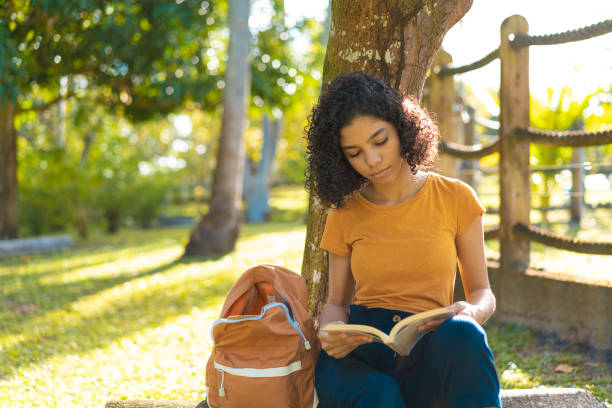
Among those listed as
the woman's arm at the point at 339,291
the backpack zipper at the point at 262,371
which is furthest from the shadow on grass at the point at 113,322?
the woman's arm at the point at 339,291

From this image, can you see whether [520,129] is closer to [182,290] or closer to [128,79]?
[182,290]

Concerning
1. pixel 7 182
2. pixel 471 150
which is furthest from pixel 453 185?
pixel 7 182

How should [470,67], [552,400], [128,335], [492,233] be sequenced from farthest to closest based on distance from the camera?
[128,335], [470,67], [492,233], [552,400]

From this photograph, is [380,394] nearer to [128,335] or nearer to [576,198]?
[128,335]

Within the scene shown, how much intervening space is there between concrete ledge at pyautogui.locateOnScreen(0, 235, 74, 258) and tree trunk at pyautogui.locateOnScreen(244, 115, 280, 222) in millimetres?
7186

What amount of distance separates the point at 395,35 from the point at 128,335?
3.59 metres

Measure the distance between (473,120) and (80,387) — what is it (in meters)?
7.26

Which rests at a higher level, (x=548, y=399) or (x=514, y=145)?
(x=514, y=145)

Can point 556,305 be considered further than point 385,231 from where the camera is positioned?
Yes

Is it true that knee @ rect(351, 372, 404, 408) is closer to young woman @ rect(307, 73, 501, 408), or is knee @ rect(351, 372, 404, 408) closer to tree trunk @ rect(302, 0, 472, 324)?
young woman @ rect(307, 73, 501, 408)

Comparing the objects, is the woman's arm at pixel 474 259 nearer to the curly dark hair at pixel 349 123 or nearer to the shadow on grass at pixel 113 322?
the curly dark hair at pixel 349 123

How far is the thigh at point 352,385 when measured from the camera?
200cm

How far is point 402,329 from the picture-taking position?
6.43 ft

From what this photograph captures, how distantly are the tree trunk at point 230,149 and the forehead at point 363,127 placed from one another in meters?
7.57
